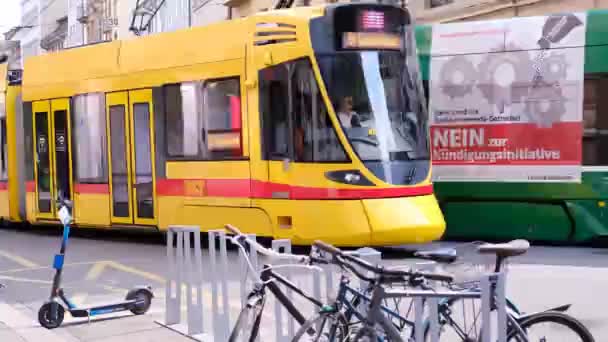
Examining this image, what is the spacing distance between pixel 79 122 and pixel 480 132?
6.49 metres

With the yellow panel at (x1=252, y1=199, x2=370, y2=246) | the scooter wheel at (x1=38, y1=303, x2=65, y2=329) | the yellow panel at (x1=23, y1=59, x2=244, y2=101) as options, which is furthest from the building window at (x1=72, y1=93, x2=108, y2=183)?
the scooter wheel at (x1=38, y1=303, x2=65, y2=329)

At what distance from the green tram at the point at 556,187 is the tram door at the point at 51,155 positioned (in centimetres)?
624

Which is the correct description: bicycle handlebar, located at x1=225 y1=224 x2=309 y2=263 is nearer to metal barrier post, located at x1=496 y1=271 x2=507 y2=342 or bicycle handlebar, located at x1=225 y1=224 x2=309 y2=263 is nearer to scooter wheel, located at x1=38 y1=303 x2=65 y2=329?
metal barrier post, located at x1=496 y1=271 x2=507 y2=342

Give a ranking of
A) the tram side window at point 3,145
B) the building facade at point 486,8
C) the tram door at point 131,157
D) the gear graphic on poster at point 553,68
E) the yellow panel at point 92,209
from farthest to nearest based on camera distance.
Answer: the building facade at point 486,8
the tram side window at point 3,145
the yellow panel at point 92,209
the tram door at point 131,157
the gear graphic on poster at point 553,68

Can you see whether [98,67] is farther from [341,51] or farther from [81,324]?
[81,324]

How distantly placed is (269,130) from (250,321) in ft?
22.1

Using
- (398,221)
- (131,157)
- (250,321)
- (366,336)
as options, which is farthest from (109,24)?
(366,336)

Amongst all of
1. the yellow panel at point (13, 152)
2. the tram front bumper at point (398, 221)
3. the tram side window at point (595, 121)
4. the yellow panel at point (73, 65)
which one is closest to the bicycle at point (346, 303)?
the tram front bumper at point (398, 221)

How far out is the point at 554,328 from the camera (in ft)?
15.7

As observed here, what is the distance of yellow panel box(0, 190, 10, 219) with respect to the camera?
16.7 metres

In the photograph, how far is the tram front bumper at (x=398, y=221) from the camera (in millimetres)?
10828

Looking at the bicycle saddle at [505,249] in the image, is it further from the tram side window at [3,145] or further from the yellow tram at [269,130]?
the tram side window at [3,145]

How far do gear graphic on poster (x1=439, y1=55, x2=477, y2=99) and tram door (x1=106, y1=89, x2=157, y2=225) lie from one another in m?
4.34

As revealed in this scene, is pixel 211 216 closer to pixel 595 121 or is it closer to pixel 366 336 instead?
pixel 595 121
